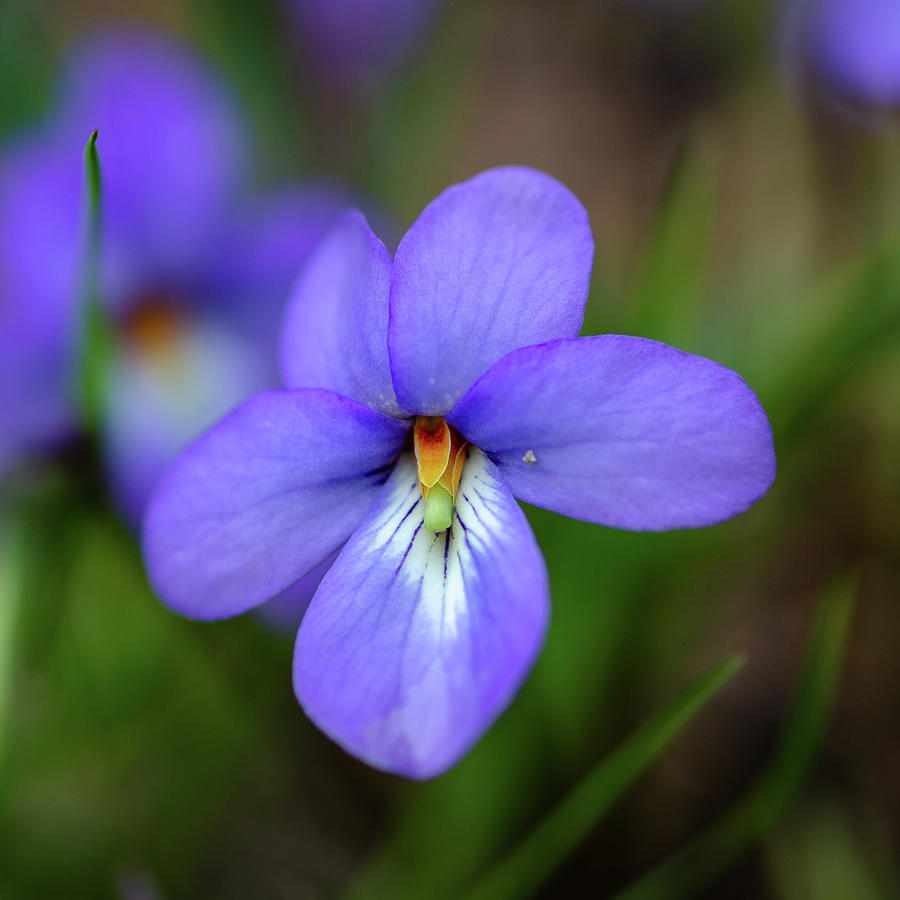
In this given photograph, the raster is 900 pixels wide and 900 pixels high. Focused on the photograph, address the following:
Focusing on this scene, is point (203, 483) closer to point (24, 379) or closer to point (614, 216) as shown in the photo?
point (24, 379)

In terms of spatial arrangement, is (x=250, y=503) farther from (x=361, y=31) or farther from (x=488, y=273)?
(x=361, y=31)

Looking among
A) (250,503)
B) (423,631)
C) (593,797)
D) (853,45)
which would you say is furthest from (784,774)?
(853,45)

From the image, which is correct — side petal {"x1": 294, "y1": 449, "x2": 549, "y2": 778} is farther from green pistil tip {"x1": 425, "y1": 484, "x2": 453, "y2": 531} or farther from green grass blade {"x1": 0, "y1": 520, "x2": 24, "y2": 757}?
green grass blade {"x1": 0, "y1": 520, "x2": 24, "y2": 757}

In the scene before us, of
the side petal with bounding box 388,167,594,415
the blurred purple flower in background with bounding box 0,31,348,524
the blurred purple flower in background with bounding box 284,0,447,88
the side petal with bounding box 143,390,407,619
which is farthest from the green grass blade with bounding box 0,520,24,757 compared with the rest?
the blurred purple flower in background with bounding box 284,0,447,88

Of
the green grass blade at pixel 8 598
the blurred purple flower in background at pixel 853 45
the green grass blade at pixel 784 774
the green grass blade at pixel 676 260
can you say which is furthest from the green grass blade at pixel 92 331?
the blurred purple flower in background at pixel 853 45

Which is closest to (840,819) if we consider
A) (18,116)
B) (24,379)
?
(24,379)

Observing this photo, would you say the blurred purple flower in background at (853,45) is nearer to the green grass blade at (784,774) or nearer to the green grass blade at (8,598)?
the green grass blade at (784,774)
